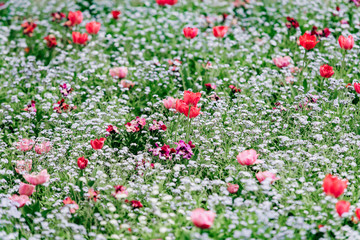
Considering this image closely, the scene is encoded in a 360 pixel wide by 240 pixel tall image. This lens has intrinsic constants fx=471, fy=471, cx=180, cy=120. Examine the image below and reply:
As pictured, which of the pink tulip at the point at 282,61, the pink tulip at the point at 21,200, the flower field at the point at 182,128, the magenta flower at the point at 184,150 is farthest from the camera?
the pink tulip at the point at 282,61

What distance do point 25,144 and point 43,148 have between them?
0.70 ft

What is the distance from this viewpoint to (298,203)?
3.34 m

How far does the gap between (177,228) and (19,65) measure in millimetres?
3676

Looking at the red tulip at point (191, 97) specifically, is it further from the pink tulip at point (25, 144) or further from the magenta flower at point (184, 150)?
the pink tulip at point (25, 144)

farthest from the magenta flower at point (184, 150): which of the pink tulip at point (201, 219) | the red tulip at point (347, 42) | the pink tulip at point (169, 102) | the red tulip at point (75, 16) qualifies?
the red tulip at point (75, 16)

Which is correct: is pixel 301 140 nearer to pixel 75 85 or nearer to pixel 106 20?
pixel 75 85

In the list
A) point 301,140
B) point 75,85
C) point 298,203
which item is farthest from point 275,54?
point 298,203

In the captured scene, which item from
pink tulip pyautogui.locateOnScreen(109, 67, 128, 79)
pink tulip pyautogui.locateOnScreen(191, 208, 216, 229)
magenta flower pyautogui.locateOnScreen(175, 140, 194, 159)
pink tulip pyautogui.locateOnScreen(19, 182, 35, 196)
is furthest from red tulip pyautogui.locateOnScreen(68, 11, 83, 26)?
pink tulip pyautogui.locateOnScreen(191, 208, 216, 229)

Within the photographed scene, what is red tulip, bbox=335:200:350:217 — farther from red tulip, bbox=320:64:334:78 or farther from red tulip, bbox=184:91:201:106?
red tulip, bbox=320:64:334:78

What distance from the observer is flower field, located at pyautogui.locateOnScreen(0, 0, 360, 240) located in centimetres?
338

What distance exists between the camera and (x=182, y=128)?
456cm

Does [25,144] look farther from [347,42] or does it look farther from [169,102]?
[347,42]

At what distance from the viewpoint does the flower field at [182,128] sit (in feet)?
11.1

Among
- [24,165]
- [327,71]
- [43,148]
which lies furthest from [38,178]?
[327,71]
